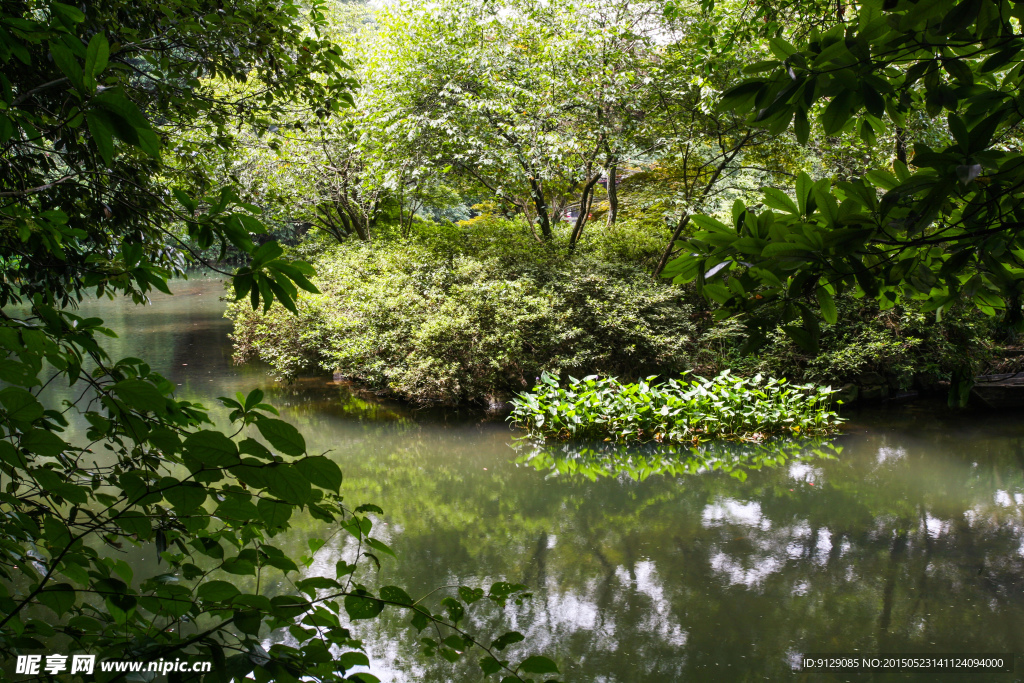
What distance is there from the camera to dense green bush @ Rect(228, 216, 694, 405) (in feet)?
23.4

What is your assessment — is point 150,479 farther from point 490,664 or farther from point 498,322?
point 498,322

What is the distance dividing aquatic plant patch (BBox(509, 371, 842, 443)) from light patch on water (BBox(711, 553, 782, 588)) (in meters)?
2.33

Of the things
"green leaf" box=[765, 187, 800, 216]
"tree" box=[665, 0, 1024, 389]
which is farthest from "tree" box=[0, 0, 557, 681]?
"green leaf" box=[765, 187, 800, 216]

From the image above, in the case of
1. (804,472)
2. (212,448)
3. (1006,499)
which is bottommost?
(804,472)

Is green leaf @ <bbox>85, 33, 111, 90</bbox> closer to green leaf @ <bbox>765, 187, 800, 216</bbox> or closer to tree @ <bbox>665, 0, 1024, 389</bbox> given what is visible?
tree @ <bbox>665, 0, 1024, 389</bbox>

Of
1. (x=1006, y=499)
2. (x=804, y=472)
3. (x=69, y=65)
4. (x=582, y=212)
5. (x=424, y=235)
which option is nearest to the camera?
(x=69, y=65)

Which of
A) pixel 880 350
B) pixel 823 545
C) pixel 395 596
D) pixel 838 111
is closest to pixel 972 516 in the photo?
pixel 823 545

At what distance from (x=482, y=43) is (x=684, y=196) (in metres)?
3.41

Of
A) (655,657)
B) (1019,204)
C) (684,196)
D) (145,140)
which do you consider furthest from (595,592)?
(684,196)

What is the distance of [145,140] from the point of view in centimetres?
72

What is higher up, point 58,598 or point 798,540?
point 58,598

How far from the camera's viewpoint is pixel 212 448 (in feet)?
2.49

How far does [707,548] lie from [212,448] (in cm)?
354

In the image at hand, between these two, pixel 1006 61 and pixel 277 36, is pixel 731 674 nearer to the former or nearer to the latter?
pixel 1006 61
